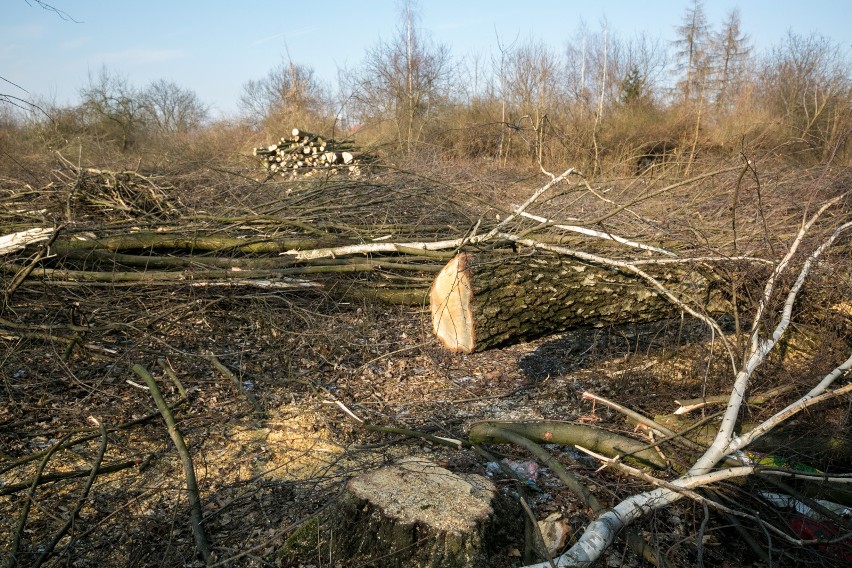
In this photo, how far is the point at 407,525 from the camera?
7.16ft

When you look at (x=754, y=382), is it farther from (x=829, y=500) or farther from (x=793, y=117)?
(x=793, y=117)

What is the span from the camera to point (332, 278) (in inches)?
206

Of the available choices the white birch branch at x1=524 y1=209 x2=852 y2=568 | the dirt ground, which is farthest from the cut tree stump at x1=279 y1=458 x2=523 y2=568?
the white birch branch at x1=524 y1=209 x2=852 y2=568

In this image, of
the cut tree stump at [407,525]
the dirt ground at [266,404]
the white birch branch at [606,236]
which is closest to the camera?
the cut tree stump at [407,525]

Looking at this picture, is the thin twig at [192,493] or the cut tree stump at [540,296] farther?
the cut tree stump at [540,296]

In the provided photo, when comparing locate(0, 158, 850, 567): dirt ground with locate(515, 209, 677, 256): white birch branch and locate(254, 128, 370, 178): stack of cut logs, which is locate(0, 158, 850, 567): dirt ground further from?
locate(254, 128, 370, 178): stack of cut logs

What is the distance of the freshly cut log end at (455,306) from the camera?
454cm

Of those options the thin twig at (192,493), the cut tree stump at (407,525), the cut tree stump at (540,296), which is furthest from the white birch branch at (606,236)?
the thin twig at (192,493)

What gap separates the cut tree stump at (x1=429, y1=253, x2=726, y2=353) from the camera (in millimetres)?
4551

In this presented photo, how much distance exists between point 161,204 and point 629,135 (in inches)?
511

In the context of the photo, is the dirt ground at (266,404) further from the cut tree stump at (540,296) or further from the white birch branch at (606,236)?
the white birch branch at (606,236)

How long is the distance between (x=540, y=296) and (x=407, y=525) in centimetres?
270

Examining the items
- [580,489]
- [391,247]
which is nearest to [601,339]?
[391,247]

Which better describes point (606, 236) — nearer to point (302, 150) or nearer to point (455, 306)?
point (455, 306)
